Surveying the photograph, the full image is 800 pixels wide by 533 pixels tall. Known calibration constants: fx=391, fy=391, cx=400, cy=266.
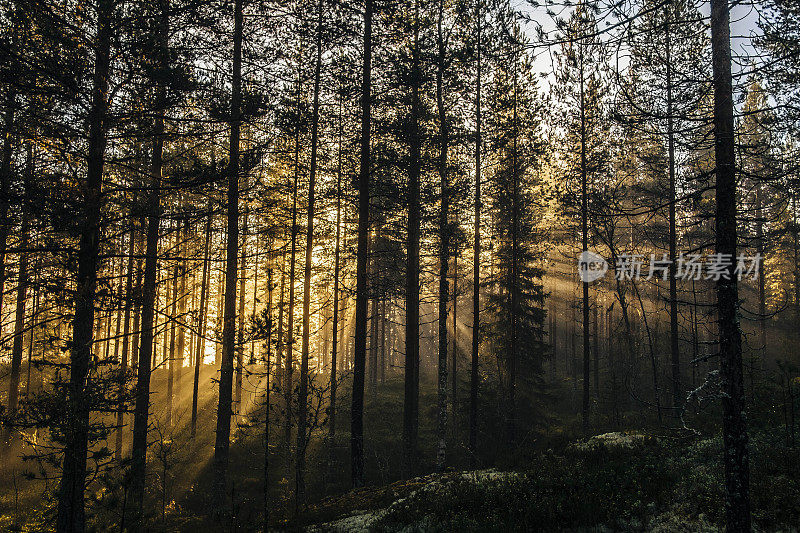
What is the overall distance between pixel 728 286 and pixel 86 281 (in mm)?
10246

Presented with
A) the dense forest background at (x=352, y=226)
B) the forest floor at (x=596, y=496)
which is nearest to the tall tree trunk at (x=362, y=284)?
the dense forest background at (x=352, y=226)

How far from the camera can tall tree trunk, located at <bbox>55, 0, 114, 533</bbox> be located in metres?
6.12

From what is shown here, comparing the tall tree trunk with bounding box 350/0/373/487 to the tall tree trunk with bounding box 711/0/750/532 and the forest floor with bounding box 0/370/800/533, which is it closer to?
the forest floor with bounding box 0/370/800/533

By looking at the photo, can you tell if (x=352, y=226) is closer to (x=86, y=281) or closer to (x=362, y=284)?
(x=362, y=284)

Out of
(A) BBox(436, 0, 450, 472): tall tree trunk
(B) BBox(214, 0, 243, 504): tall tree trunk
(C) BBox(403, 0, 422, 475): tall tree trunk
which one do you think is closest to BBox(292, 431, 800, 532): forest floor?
(B) BBox(214, 0, 243, 504): tall tree trunk

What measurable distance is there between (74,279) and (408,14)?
13.2 meters

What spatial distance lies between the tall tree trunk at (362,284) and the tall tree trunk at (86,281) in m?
6.57

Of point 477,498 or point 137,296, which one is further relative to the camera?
point 477,498

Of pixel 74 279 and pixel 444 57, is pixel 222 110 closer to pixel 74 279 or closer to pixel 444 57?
pixel 74 279

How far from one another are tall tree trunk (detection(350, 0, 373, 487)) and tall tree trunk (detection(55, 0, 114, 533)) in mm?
6570

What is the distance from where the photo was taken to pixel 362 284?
12.2 m

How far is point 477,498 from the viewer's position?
807 cm

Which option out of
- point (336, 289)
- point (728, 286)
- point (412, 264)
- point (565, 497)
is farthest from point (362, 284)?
point (728, 286)

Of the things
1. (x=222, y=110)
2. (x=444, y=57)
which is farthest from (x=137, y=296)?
(x=444, y=57)
